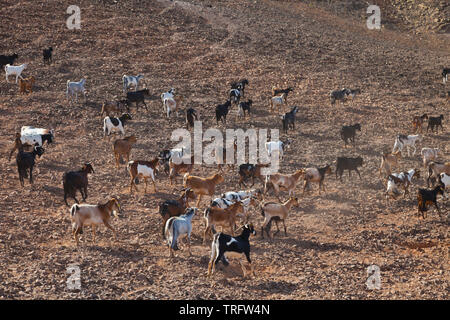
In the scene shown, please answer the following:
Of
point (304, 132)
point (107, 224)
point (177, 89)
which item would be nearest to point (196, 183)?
point (107, 224)

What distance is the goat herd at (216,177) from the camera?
14.9 meters

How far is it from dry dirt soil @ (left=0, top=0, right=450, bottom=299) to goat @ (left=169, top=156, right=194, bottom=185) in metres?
0.48

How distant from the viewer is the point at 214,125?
84.7 feet

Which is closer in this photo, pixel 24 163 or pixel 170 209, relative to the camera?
pixel 170 209

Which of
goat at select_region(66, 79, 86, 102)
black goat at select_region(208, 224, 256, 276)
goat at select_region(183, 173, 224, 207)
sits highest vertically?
goat at select_region(66, 79, 86, 102)

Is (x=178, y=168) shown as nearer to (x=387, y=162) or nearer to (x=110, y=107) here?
(x=387, y=162)

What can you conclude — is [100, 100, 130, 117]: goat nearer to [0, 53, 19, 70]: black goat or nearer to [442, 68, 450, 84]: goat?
[0, 53, 19, 70]: black goat

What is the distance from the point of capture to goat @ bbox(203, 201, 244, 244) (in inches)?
606

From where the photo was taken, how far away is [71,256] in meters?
14.1

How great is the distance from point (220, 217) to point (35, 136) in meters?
10.1

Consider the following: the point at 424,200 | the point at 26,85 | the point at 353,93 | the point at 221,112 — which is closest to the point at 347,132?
the point at 221,112

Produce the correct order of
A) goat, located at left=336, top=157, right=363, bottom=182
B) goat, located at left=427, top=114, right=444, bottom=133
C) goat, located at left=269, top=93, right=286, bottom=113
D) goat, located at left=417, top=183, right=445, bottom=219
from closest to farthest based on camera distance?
goat, located at left=417, top=183, right=445, bottom=219 < goat, located at left=336, top=157, right=363, bottom=182 < goat, located at left=427, top=114, right=444, bottom=133 < goat, located at left=269, top=93, right=286, bottom=113

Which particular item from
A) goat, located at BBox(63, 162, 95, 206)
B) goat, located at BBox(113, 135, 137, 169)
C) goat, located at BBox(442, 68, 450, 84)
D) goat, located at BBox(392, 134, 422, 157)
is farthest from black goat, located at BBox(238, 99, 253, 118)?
goat, located at BBox(442, 68, 450, 84)

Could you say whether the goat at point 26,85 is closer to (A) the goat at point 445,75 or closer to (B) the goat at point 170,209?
(B) the goat at point 170,209
